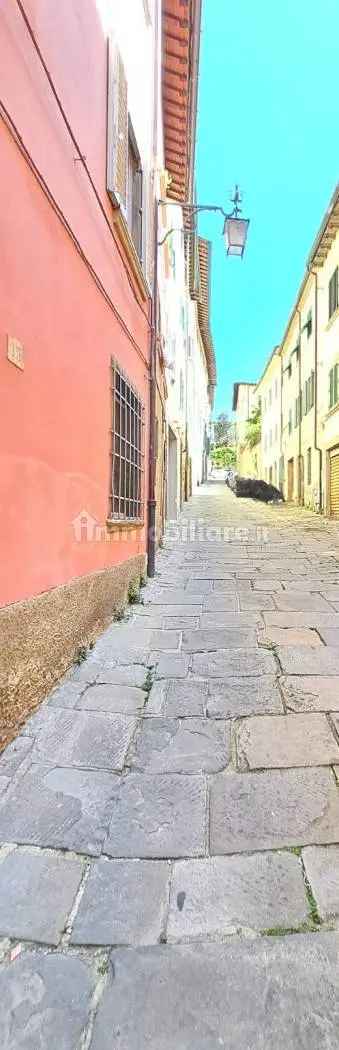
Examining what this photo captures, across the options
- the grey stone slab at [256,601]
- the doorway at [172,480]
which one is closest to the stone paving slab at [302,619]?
the grey stone slab at [256,601]

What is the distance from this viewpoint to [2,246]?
223 centimetres

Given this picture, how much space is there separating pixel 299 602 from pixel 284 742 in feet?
8.15

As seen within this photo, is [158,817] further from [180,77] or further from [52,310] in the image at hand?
[180,77]

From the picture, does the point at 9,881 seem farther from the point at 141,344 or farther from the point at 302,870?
the point at 141,344

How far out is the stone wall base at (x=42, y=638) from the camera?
2305mm

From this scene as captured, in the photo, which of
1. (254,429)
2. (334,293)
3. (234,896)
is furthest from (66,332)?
(254,429)

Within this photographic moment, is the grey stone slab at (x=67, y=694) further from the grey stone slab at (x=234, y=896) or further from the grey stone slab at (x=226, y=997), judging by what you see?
the grey stone slab at (x=226, y=997)

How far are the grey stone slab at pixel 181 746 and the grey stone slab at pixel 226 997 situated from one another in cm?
82

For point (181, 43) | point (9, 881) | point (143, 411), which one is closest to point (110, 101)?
point (143, 411)

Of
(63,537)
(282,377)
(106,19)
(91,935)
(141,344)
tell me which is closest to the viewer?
(91,935)

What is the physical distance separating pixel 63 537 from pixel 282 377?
22941 mm

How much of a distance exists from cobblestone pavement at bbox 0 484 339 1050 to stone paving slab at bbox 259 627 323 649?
81 millimetres

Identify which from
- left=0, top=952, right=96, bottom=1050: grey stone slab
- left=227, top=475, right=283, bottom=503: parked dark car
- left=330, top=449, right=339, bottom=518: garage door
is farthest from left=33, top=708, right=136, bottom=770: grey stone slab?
left=227, top=475, right=283, bottom=503: parked dark car

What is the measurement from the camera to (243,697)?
2771 mm
